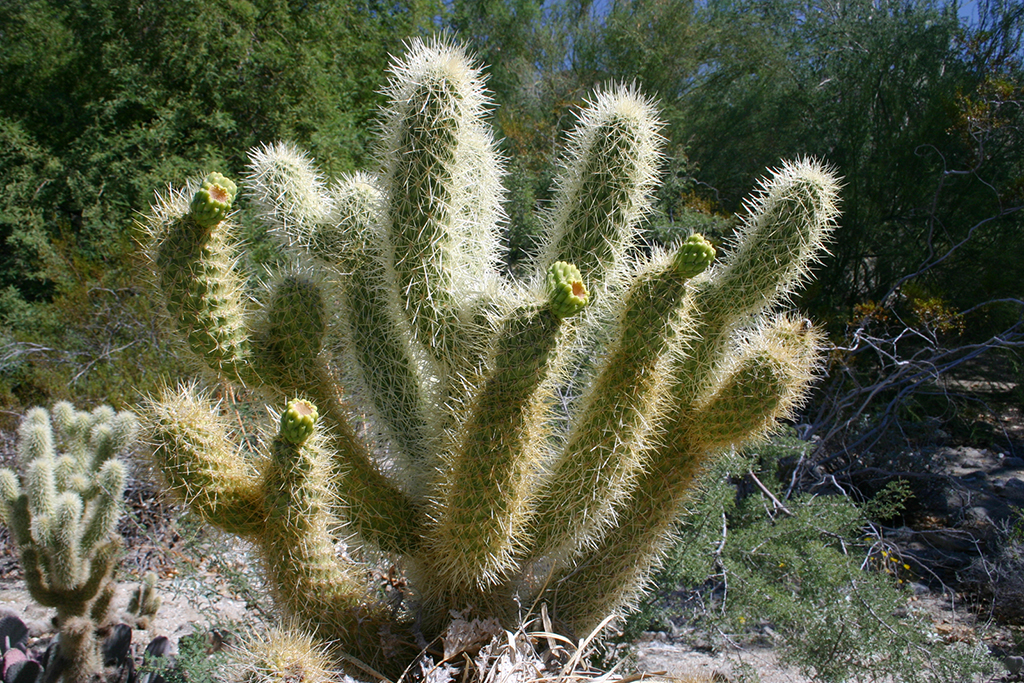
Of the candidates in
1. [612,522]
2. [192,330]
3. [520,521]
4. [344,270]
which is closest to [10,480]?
[192,330]

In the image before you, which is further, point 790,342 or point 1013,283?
point 1013,283

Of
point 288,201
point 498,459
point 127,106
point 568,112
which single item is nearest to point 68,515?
point 288,201

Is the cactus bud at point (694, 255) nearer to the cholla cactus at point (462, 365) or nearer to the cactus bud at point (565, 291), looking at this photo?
the cholla cactus at point (462, 365)

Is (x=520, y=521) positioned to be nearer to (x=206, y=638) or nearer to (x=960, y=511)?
(x=206, y=638)

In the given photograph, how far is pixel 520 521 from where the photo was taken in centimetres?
146

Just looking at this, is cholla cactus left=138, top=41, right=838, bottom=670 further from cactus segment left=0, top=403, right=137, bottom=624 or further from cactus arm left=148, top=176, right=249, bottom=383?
cactus segment left=0, top=403, right=137, bottom=624

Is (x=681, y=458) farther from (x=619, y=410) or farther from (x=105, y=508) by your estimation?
(x=105, y=508)

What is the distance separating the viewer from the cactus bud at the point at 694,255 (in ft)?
4.21

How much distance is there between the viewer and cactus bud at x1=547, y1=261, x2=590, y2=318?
117 cm

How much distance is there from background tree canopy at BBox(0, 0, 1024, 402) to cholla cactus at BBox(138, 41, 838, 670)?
3.15 metres

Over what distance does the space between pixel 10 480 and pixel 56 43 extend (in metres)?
7.87

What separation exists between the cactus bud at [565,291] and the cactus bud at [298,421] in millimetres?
565

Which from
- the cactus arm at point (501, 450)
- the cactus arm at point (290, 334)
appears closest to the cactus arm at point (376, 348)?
the cactus arm at point (290, 334)

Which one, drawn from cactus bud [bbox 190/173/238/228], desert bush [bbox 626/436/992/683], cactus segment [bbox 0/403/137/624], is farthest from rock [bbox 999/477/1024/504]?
cactus segment [bbox 0/403/137/624]
